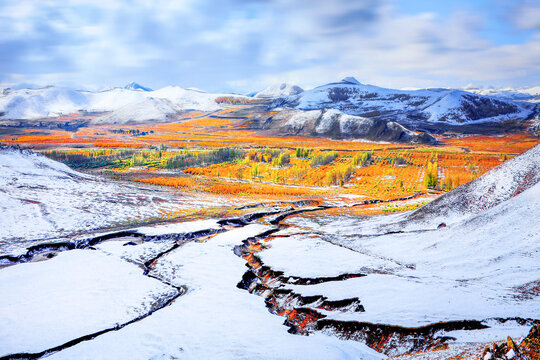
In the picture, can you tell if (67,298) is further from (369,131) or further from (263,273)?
(369,131)

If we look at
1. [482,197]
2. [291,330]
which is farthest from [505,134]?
[291,330]

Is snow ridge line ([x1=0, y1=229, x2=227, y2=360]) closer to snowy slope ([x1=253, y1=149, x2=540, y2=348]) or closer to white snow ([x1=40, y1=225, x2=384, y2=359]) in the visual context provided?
white snow ([x1=40, y1=225, x2=384, y2=359])

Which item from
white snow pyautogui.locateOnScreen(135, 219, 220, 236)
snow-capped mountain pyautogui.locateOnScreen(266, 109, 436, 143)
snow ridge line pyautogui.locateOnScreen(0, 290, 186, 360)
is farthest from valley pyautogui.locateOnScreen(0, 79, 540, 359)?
snow-capped mountain pyautogui.locateOnScreen(266, 109, 436, 143)

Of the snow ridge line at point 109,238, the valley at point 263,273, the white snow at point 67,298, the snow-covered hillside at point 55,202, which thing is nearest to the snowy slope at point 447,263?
the valley at point 263,273

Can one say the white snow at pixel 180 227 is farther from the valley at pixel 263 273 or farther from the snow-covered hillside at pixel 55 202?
the snow-covered hillside at pixel 55 202

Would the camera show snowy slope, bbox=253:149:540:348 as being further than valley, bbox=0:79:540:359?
Yes

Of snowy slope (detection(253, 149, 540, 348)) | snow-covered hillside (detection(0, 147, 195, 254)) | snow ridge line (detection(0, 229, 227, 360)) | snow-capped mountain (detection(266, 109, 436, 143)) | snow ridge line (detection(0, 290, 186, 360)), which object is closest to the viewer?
snowy slope (detection(253, 149, 540, 348))

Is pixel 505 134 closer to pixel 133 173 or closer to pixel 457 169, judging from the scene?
pixel 457 169
